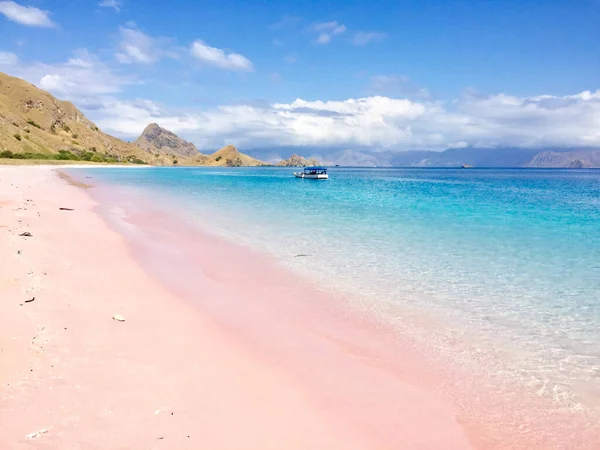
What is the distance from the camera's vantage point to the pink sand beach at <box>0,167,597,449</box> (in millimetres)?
4773

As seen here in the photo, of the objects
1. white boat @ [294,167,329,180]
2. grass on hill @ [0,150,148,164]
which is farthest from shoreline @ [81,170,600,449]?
grass on hill @ [0,150,148,164]

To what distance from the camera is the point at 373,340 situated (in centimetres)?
804

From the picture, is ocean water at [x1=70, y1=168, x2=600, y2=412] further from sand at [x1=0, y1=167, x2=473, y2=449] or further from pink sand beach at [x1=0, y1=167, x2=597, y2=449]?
sand at [x1=0, y1=167, x2=473, y2=449]

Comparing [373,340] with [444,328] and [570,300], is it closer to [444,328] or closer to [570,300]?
[444,328]

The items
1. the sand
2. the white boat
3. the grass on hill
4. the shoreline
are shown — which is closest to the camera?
the sand

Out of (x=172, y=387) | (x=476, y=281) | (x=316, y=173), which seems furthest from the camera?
(x=316, y=173)

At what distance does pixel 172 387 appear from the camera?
5.66 metres

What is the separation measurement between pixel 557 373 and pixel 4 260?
12.2m

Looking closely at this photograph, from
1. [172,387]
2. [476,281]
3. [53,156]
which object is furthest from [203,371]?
[53,156]

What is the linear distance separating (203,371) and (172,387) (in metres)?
0.64

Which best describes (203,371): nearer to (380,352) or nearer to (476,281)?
(380,352)

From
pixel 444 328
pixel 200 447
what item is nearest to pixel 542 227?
pixel 444 328

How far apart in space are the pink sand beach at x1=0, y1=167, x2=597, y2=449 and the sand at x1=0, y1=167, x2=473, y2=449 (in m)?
0.02

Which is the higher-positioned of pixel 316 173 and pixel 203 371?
pixel 316 173
